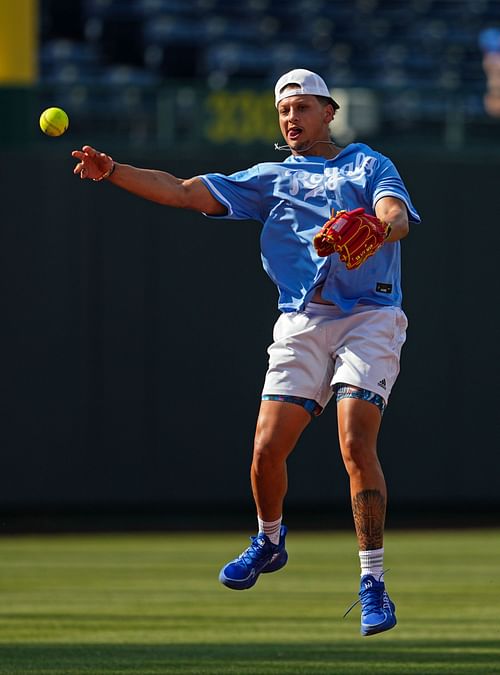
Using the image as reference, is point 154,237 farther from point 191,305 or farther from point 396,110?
point 396,110

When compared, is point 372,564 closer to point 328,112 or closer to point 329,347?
point 329,347

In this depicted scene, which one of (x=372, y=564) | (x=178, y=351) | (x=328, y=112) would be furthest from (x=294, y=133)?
(x=178, y=351)

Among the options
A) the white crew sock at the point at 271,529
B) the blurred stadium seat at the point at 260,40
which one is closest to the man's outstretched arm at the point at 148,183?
the white crew sock at the point at 271,529

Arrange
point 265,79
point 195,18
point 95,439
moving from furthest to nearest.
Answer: point 195,18 < point 265,79 < point 95,439

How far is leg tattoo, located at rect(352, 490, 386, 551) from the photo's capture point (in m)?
6.02

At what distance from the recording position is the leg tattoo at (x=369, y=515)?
6020 mm

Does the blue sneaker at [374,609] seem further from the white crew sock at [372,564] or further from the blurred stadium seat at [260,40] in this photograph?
the blurred stadium seat at [260,40]

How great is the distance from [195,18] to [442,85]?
11.2ft

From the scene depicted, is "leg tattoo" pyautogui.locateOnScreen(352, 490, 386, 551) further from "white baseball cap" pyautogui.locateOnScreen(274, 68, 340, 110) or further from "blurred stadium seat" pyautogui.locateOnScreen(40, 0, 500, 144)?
"blurred stadium seat" pyautogui.locateOnScreen(40, 0, 500, 144)

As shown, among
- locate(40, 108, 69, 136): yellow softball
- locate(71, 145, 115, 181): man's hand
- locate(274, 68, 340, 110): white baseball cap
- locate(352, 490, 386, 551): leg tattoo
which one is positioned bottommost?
locate(352, 490, 386, 551): leg tattoo

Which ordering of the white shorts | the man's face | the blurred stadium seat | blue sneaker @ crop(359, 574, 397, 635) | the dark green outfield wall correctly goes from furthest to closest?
the blurred stadium seat
the dark green outfield wall
the man's face
the white shorts
blue sneaker @ crop(359, 574, 397, 635)


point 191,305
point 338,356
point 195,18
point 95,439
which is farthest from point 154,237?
point 338,356

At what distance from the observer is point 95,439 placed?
585 inches

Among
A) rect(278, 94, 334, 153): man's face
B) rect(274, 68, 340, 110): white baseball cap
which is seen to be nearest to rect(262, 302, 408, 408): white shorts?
rect(278, 94, 334, 153): man's face
